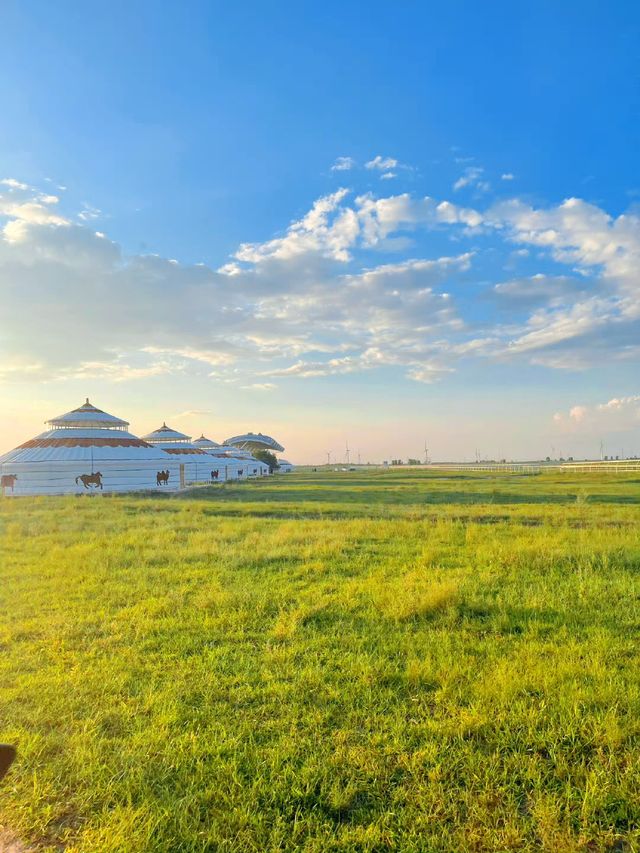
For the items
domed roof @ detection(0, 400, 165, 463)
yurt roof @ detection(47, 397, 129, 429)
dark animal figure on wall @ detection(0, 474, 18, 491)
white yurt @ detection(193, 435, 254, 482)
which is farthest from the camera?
white yurt @ detection(193, 435, 254, 482)

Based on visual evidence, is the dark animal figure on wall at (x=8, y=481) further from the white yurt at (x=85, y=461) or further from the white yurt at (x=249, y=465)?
the white yurt at (x=249, y=465)

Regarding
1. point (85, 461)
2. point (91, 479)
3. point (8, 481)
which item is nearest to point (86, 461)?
point (85, 461)

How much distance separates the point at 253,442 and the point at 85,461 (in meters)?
74.5

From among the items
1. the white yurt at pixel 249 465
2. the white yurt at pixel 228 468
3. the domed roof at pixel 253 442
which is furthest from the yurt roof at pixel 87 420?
the domed roof at pixel 253 442

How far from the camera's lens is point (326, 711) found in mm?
4039

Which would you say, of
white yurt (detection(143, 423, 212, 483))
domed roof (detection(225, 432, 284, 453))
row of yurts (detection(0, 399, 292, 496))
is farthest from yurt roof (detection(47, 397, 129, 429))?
domed roof (detection(225, 432, 284, 453))

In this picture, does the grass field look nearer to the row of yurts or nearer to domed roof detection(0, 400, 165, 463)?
the row of yurts

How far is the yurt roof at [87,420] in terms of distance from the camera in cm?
4469

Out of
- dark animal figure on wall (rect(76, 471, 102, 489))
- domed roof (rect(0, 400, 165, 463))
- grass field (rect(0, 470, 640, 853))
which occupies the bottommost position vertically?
grass field (rect(0, 470, 640, 853))

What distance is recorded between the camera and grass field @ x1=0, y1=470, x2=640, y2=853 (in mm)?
2910

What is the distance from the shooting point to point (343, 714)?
4.03m

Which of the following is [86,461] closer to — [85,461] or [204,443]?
[85,461]

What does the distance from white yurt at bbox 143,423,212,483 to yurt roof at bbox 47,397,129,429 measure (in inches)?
279

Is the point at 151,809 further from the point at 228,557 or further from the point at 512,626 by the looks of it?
the point at 228,557
